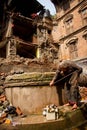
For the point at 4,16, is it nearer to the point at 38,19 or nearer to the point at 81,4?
the point at 38,19

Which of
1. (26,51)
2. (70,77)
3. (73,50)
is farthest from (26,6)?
(70,77)

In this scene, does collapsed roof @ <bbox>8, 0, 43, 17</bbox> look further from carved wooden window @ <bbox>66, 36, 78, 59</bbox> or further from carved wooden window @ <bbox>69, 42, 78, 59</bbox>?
carved wooden window @ <bbox>69, 42, 78, 59</bbox>

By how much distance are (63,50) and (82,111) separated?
17517mm

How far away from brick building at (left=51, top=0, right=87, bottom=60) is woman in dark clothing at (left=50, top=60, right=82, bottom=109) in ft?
45.0

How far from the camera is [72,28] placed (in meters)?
20.7

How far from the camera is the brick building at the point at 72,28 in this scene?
63.0ft

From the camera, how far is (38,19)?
21422mm

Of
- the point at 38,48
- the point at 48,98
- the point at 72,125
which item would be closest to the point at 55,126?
the point at 72,125

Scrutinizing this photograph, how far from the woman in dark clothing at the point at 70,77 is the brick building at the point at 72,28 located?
13717 millimetres

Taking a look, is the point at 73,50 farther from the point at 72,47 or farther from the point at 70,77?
the point at 70,77

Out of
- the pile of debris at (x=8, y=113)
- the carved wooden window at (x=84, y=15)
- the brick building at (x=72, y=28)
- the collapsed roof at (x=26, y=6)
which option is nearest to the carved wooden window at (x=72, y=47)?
the brick building at (x=72, y=28)

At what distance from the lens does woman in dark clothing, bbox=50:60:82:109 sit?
4730mm

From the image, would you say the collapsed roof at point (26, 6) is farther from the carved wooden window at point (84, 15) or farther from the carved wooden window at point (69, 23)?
the carved wooden window at point (84, 15)

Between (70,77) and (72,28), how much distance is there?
656 inches
